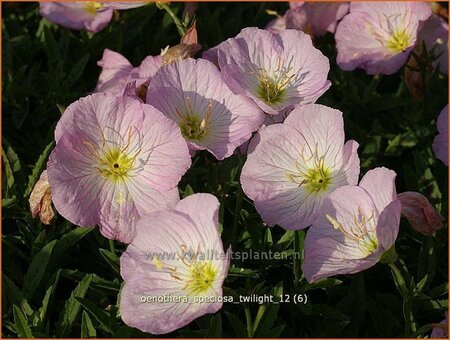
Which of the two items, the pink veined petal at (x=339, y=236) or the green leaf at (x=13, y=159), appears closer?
the pink veined petal at (x=339, y=236)

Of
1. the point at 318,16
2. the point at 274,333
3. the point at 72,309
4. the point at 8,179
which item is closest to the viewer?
the point at 274,333

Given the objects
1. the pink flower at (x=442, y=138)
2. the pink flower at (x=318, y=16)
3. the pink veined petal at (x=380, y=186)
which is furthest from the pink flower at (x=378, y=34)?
the pink veined petal at (x=380, y=186)

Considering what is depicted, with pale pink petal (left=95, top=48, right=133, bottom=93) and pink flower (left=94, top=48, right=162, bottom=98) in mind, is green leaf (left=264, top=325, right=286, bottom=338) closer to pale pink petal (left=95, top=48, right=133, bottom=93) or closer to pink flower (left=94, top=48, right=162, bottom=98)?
pink flower (left=94, top=48, right=162, bottom=98)

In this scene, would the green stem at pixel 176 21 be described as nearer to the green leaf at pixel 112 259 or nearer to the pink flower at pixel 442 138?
the green leaf at pixel 112 259

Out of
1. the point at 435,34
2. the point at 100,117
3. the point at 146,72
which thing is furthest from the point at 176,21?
the point at 435,34

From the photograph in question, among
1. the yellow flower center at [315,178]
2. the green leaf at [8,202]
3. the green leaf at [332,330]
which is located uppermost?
the yellow flower center at [315,178]

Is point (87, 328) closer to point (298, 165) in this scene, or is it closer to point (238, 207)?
point (238, 207)

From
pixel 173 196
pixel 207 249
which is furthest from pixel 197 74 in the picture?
pixel 207 249

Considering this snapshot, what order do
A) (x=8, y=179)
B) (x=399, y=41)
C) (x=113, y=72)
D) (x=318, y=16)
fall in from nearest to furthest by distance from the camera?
(x=8, y=179) → (x=113, y=72) → (x=399, y=41) → (x=318, y=16)
